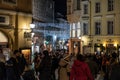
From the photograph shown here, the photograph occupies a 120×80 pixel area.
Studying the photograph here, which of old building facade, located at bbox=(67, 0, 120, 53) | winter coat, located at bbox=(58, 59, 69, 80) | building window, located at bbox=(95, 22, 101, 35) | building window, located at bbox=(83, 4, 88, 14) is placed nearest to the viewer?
winter coat, located at bbox=(58, 59, 69, 80)

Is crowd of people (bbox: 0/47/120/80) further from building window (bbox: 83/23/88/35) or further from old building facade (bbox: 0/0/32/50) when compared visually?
building window (bbox: 83/23/88/35)

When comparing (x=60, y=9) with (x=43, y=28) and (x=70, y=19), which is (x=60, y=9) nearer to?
(x=43, y=28)

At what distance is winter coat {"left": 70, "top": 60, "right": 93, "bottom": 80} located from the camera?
1173cm

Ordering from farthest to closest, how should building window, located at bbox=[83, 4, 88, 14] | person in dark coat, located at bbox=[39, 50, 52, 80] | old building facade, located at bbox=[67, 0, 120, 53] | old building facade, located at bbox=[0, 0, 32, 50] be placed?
building window, located at bbox=[83, 4, 88, 14]
old building facade, located at bbox=[67, 0, 120, 53]
old building facade, located at bbox=[0, 0, 32, 50]
person in dark coat, located at bbox=[39, 50, 52, 80]

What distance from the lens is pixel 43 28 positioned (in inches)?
2817

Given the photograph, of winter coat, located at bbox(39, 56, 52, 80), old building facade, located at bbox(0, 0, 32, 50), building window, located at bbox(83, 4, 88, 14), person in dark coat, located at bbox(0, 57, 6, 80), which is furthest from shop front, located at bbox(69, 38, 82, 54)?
winter coat, located at bbox(39, 56, 52, 80)

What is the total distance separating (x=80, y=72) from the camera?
464 inches

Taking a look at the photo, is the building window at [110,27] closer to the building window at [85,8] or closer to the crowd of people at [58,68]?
the building window at [85,8]

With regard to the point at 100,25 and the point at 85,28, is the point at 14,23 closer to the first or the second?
the point at 100,25

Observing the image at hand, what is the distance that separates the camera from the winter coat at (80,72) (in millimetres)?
11727

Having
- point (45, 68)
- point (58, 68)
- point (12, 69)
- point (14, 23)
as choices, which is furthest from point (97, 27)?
point (45, 68)

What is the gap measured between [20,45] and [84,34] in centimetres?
2455

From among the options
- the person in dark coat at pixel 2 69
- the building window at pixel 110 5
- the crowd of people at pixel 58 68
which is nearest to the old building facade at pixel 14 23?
the crowd of people at pixel 58 68

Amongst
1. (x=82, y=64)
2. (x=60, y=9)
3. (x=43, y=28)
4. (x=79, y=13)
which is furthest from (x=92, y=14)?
(x=82, y=64)
